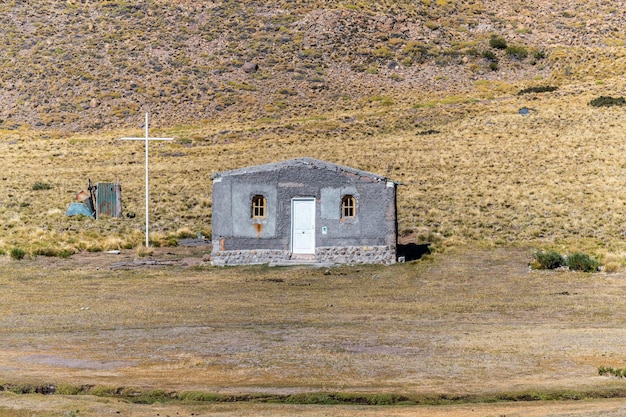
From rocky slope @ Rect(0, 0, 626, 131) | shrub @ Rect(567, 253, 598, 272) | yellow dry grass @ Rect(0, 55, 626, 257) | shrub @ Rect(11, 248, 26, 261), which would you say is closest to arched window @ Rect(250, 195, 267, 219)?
yellow dry grass @ Rect(0, 55, 626, 257)

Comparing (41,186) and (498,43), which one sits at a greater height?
(498,43)

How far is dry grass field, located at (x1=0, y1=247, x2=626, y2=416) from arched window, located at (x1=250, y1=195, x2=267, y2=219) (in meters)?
1.83

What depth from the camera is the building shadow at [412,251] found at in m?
31.3

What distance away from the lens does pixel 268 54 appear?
8231 centimetres

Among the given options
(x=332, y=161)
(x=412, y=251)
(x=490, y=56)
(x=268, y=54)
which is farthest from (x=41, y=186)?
(x=490, y=56)

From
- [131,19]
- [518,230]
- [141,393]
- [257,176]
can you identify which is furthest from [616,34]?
[141,393]

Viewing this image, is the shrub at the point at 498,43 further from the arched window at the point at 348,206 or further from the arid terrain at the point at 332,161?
the arched window at the point at 348,206

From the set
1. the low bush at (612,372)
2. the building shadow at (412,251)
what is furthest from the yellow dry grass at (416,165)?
the low bush at (612,372)

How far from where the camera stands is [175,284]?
88.6 feet

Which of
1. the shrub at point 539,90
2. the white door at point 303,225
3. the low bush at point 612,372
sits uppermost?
the shrub at point 539,90

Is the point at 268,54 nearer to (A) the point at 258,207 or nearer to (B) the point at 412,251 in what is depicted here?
(B) the point at 412,251

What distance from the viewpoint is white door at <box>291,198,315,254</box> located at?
98.7 ft

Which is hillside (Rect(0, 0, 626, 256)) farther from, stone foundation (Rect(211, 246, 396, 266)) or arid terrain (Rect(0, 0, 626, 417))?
stone foundation (Rect(211, 246, 396, 266))

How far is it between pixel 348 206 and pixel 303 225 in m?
1.49
